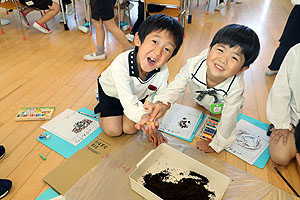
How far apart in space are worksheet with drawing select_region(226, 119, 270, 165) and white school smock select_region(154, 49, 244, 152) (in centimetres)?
11

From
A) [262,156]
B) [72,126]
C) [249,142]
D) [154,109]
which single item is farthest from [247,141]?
[72,126]

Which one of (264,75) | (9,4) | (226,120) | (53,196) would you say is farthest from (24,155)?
(9,4)

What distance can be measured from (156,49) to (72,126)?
78 cm

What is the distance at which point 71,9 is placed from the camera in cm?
356

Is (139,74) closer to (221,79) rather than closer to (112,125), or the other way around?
(112,125)

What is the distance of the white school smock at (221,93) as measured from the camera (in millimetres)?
1199

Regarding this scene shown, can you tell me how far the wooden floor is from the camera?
1197mm

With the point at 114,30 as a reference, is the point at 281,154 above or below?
below

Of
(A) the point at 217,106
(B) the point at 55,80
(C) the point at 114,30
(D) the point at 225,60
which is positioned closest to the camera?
(D) the point at 225,60

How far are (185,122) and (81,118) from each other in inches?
28.4

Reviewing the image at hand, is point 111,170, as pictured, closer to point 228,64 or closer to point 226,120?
point 226,120

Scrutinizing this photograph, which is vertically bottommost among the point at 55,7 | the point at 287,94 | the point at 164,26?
the point at 287,94

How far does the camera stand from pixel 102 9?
2.11 meters

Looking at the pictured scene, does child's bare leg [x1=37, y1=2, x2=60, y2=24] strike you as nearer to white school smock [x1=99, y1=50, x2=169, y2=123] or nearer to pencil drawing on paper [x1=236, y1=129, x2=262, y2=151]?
white school smock [x1=99, y1=50, x2=169, y2=123]
